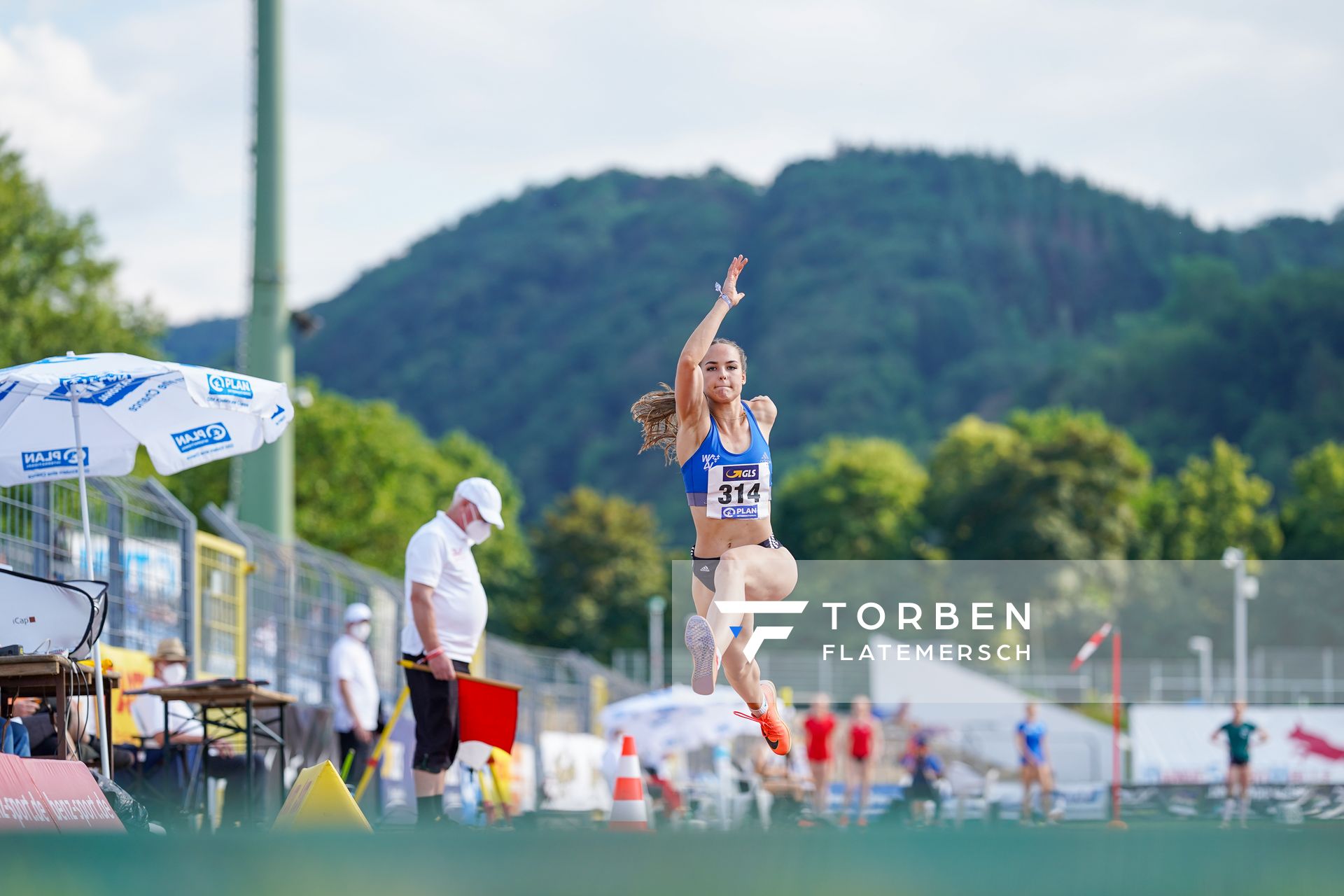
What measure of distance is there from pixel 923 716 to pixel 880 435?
341 feet

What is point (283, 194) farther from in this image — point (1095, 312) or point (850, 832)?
point (1095, 312)

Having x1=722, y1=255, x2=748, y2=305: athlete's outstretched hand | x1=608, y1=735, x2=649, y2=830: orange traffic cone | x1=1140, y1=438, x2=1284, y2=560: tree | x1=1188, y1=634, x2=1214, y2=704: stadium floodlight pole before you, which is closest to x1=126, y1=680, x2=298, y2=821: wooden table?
x1=608, y1=735, x2=649, y2=830: orange traffic cone

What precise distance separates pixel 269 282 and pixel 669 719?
7.92m

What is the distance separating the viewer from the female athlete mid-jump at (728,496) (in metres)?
7.03

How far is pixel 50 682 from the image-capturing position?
22.2ft

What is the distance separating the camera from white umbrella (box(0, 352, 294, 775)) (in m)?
7.84

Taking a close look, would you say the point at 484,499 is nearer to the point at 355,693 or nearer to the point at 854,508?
the point at 355,693

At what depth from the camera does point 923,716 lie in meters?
41.7

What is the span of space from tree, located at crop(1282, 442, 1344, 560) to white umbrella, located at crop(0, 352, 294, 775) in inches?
3249

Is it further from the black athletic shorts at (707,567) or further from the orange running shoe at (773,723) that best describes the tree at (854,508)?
the black athletic shorts at (707,567)

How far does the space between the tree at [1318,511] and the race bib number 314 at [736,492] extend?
8289 cm

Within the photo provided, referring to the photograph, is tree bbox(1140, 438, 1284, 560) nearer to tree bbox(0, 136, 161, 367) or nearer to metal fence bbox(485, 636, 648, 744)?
tree bbox(0, 136, 161, 367)

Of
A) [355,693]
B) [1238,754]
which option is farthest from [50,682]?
Result: [1238,754]

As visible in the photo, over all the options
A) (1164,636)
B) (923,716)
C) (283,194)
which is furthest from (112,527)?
(1164,636)
